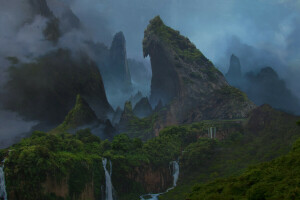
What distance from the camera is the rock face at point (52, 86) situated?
2790 inches

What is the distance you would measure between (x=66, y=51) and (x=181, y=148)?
43525 millimetres

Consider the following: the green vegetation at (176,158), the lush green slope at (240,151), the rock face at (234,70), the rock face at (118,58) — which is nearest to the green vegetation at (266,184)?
the green vegetation at (176,158)

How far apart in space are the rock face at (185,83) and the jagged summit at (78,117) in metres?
31.0

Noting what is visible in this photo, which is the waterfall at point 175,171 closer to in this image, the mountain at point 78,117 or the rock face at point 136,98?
→ the mountain at point 78,117

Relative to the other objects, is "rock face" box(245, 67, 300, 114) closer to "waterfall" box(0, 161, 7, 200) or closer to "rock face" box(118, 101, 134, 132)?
"rock face" box(118, 101, 134, 132)

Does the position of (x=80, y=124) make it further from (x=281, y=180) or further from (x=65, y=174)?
(x=281, y=180)

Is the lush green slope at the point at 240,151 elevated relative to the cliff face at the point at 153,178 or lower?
elevated

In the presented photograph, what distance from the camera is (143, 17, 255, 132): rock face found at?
335 feet

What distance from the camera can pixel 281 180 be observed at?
16969 mm

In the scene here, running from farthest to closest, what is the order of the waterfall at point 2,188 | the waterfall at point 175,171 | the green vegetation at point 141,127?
the green vegetation at point 141,127
the waterfall at point 175,171
the waterfall at point 2,188

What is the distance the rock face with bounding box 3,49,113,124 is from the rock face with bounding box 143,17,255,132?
89.7 feet

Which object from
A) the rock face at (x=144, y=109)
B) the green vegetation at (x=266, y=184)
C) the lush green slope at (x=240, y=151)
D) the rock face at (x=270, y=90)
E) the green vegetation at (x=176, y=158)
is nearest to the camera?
the green vegetation at (x=266, y=184)

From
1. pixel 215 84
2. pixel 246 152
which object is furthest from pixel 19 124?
pixel 215 84

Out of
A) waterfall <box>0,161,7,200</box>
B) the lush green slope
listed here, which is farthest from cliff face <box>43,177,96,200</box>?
the lush green slope
